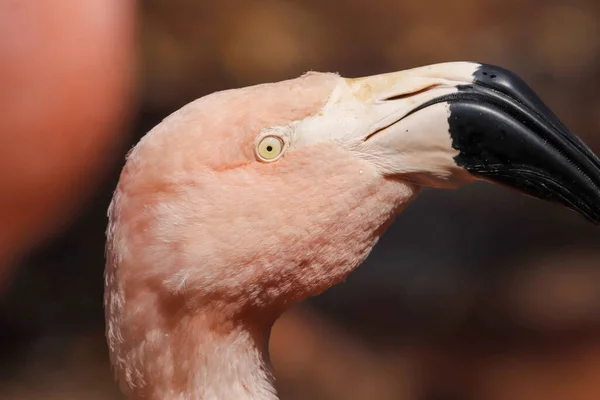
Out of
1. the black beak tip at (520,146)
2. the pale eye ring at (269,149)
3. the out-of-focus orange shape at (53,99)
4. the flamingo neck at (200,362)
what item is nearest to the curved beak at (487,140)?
the black beak tip at (520,146)

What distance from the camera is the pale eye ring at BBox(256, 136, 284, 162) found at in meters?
1.29

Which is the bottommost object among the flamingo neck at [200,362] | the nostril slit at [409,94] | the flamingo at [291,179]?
the flamingo neck at [200,362]

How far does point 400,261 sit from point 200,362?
2913 mm

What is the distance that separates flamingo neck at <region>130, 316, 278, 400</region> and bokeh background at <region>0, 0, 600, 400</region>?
1.81m

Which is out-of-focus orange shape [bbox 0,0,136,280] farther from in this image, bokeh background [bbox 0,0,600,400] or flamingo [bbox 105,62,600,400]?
flamingo [bbox 105,62,600,400]

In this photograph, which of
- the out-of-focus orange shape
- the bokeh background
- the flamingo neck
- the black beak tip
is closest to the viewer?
the black beak tip

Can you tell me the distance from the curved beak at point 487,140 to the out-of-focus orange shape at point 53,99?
4.58 feet

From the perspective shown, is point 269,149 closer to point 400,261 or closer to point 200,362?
point 200,362

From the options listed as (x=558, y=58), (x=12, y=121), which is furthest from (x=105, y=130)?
(x=558, y=58)

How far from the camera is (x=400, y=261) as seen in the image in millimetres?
4172

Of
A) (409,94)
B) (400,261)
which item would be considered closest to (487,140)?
(409,94)

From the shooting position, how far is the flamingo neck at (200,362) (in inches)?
53.1

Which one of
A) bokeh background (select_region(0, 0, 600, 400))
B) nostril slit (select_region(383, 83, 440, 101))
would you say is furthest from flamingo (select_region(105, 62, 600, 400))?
bokeh background (select_region(0, 0, 600, 400))

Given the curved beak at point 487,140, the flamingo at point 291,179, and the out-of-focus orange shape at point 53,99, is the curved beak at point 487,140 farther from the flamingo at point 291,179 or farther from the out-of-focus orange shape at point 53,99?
the out-of-focus orange shape at point 53,99
